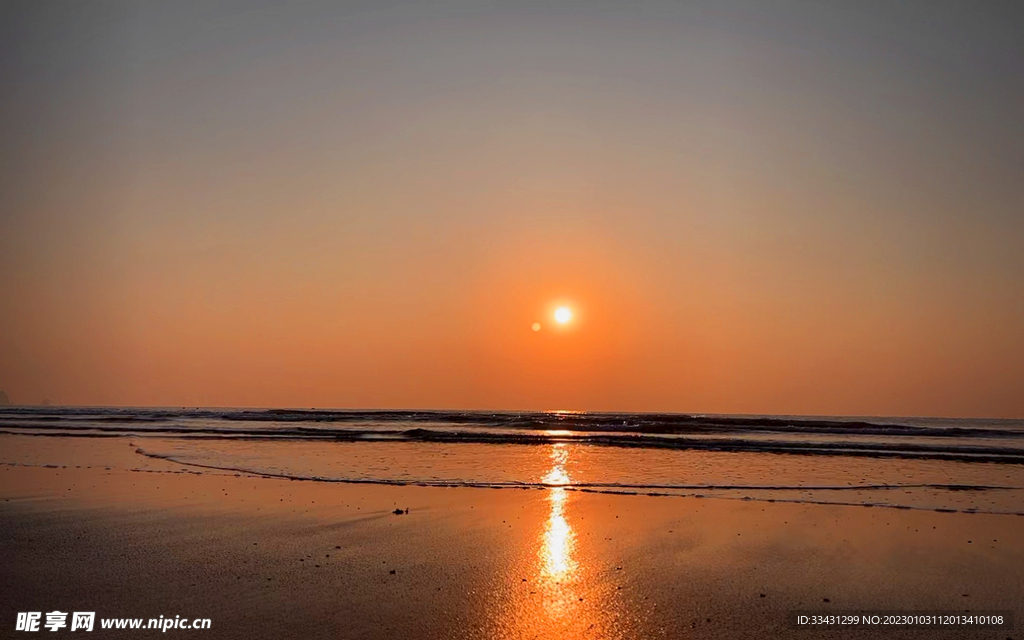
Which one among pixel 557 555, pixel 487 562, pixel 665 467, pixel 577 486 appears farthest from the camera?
pixel 665 467

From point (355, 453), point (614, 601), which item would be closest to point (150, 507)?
point (614, 601)

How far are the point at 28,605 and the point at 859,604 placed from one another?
33.4ft

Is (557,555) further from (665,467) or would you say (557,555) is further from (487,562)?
(665,467)

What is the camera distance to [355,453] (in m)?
30.2

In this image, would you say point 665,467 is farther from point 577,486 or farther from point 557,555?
point 557,555

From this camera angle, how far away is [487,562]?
411 inches

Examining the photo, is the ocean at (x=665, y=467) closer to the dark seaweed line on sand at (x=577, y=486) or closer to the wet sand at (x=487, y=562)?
the dark seaweed line on sand at (x=577, y=486)

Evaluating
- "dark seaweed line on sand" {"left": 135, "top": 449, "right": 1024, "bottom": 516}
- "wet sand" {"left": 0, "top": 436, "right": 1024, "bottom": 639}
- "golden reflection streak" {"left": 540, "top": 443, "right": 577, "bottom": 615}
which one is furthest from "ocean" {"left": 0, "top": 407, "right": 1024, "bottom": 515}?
"golden reflection streak" {"left": 540, "top": 443, "right": 577, "bottom": 615}

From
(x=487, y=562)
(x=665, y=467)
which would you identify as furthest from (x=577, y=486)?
(x=487, y=562)

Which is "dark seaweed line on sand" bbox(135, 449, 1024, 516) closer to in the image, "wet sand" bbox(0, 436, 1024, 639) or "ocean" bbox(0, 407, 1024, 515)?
"ocean" bbox(0, 407, 1024, 515)

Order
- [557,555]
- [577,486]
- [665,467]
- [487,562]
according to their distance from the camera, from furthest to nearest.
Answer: [665,467]
[577,486]
[557,555]
[487,562]

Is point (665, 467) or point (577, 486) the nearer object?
point (577, 486)

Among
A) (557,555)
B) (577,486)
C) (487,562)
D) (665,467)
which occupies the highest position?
(665,467)

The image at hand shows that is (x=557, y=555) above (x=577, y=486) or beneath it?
beneath
